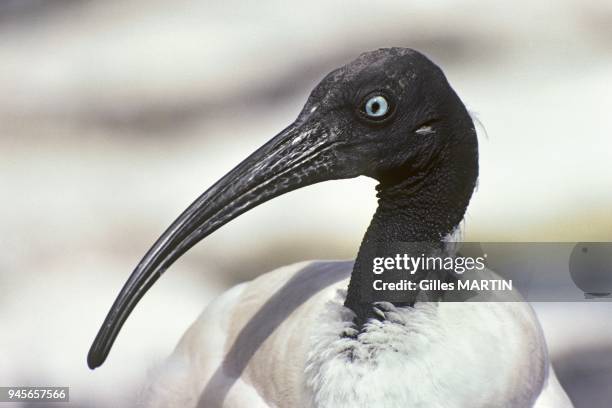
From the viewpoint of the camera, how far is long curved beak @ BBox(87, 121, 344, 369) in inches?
59.6

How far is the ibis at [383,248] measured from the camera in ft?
4.81

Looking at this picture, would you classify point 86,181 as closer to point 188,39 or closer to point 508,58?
point 188,39

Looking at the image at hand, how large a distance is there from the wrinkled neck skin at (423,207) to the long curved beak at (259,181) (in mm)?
108

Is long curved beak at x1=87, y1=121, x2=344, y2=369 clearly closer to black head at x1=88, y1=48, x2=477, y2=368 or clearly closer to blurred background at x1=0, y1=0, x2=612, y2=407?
black head at x1=88, y1=48, x2=477, y2=368

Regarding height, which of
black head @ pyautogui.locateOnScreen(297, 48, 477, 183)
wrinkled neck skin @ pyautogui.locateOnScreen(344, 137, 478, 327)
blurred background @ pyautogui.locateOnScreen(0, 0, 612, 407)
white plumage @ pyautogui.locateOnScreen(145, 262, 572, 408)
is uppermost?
blurred background @ pyautogui.locateOnScreen(0, 0, 612, 407)

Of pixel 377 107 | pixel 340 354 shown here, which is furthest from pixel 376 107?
pixel 340 354

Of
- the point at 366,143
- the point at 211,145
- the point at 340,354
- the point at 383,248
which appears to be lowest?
the point at 340,354

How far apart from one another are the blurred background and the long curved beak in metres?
0.84

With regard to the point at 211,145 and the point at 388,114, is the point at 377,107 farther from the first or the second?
the point at 211,145

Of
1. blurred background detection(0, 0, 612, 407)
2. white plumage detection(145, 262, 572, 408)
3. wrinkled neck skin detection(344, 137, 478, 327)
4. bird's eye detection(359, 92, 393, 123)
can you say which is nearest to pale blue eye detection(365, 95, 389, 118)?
bird's eye detection(359, 92, 393, 123)

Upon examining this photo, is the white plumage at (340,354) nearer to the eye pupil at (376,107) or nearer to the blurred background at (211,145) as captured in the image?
the eye pupil at (376,107)

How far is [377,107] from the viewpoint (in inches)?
58.3

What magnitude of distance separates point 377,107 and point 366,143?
0.06 meters

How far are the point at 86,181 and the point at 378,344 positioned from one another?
4.72ft
